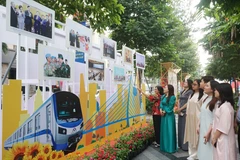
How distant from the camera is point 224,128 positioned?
269 cm

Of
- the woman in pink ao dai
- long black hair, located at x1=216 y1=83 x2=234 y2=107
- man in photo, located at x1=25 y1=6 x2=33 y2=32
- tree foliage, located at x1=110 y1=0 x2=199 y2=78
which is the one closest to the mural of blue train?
man in photo, located at x1=25 y1=6 x2=33 y2=32

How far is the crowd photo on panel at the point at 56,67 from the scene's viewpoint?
120 inches

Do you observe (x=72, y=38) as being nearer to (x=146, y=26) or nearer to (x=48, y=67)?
(x=48, y=67)

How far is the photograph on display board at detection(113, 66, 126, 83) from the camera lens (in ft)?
17.4

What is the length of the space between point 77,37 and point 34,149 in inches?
71.6

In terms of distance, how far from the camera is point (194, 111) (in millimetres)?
4246

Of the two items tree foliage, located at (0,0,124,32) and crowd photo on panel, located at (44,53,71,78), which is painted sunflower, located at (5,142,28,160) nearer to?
crowd photo on panel, located at (44,53,71,78)

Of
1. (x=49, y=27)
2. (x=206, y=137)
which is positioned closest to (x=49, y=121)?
(x=49, y=27)

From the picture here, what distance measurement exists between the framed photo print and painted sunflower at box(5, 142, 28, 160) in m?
1.73

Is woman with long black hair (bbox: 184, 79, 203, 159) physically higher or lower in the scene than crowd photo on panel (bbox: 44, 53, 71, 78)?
lower

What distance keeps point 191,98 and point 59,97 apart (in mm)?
2401

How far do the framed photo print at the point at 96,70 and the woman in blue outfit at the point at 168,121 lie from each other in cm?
131

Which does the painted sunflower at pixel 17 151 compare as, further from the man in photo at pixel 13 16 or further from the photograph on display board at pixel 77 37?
the photograph on display board at pixel 77 37

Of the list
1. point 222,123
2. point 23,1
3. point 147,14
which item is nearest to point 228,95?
point 222,123
